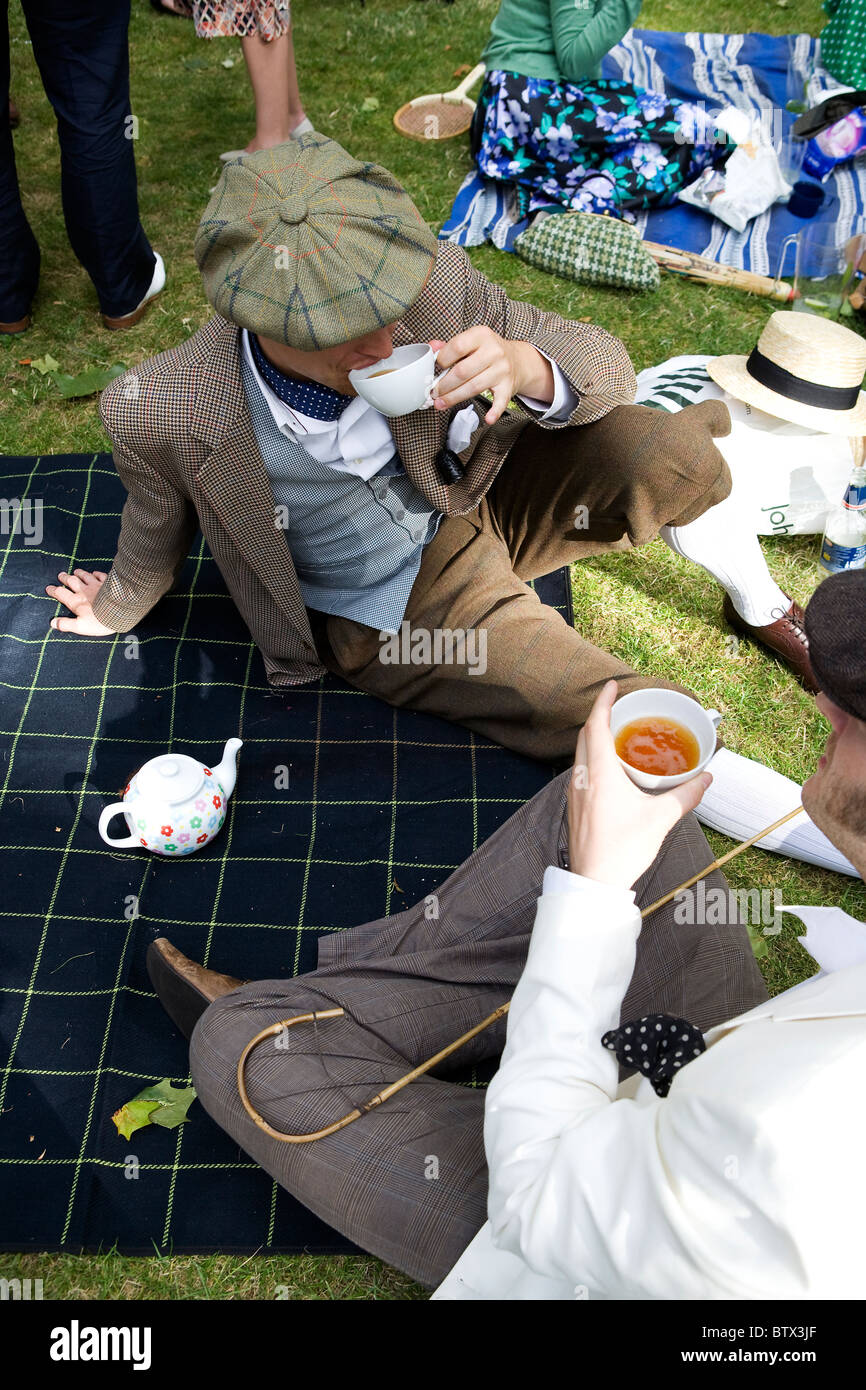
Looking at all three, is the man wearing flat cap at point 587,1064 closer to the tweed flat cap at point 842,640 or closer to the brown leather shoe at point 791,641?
the tweed flat cap at point 842,640

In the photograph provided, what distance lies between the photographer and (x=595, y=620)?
11.4 ft

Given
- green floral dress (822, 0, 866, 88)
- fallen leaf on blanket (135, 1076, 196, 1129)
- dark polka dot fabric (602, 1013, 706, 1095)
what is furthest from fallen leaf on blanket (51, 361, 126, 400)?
green floral dress (822, 0, 866, 88)

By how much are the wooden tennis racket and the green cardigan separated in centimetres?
52

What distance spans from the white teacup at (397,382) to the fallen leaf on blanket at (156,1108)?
155cm

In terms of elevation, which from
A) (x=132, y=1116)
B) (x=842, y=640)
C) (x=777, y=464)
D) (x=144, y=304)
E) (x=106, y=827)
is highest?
(x=842, y=640)

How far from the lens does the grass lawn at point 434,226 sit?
2281 mm

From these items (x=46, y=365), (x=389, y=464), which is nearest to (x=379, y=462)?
(x=389, y=464)

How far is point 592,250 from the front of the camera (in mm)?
4492

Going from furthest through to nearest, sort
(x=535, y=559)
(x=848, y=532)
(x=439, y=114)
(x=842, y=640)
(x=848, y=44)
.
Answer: (x=439, y=114)
(x=848, y=44)
(x=848, y=532)
(x=535, y=559)
(x=842, y=640)

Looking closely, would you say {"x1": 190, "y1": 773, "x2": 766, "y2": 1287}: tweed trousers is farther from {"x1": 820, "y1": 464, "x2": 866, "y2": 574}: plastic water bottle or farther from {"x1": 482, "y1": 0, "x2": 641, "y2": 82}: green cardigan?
{"x1": 482, "y1": 0, "x2": 641, "y2": 82}: green cardigan

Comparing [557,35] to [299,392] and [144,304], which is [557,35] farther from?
[299,392]

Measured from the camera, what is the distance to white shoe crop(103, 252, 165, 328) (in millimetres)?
4379

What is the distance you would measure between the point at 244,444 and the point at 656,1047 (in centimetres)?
156
